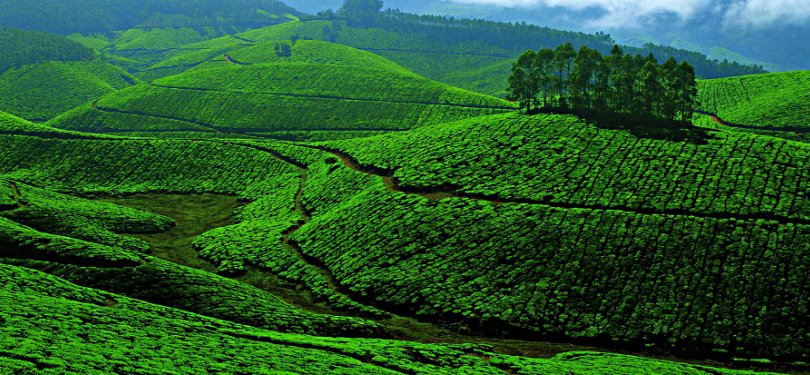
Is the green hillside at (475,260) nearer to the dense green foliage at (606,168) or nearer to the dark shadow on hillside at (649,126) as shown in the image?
the dense green foliage at (606,168)

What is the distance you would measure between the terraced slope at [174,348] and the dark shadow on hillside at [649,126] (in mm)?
56877

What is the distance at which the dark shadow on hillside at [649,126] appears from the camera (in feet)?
368

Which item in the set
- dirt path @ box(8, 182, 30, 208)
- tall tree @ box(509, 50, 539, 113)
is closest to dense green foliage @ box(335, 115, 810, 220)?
tall tree @ box(509, 50, 539, 113)

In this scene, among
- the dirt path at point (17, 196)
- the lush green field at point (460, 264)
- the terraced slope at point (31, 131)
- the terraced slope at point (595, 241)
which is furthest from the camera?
the terraced slope at point (31, 131)

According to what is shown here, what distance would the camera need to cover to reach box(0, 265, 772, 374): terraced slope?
50.0 m

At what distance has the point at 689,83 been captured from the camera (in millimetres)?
131875

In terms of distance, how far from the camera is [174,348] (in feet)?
185

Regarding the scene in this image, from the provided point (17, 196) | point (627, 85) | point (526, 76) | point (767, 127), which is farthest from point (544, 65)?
point (17, 196)

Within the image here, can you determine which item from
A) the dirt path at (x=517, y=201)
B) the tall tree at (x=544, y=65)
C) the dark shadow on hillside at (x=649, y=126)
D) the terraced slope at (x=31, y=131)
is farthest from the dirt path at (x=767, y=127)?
the terraced slope at (x=31, y=131)

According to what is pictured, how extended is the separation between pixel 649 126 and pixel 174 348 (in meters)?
97.5

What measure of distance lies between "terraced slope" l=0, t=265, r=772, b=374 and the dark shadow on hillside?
56.9 m

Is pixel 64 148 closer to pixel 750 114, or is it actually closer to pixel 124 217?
pixel 124 217

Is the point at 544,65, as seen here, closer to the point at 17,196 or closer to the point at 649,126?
the point at 649,126

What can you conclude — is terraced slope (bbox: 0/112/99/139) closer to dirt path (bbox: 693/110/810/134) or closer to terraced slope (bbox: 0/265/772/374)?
terraced slope (bbox: 0/265/772/374)
